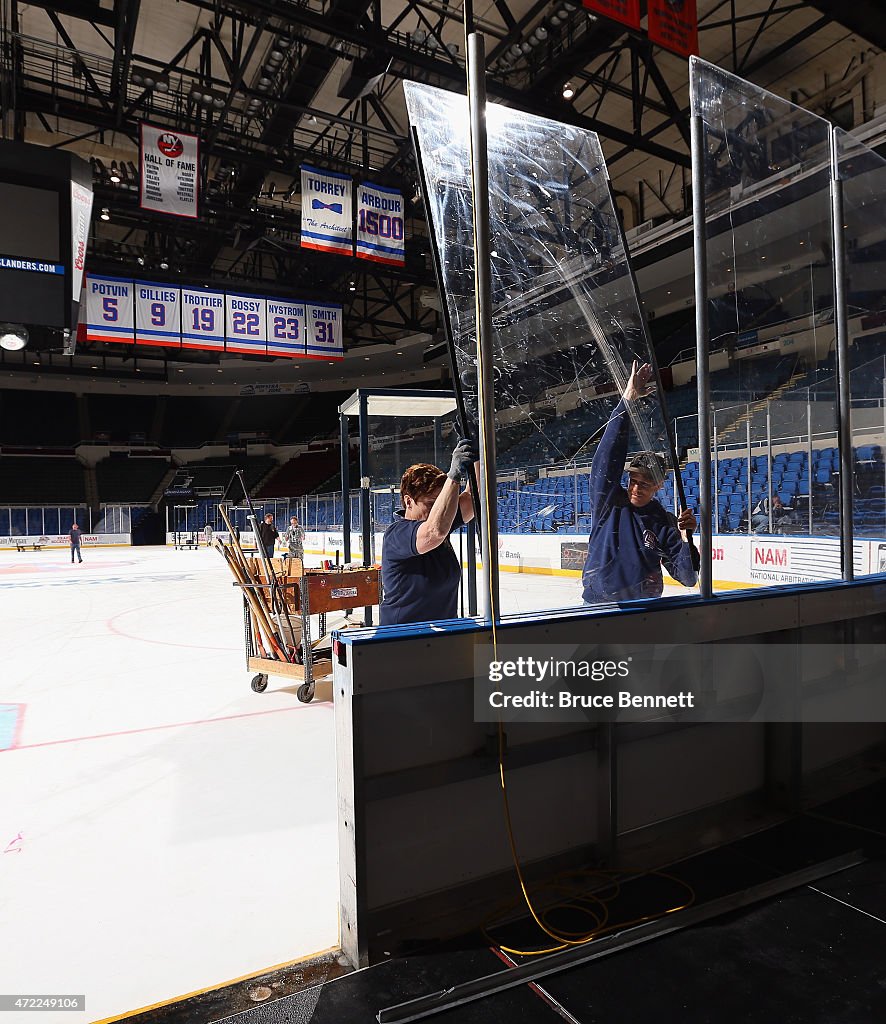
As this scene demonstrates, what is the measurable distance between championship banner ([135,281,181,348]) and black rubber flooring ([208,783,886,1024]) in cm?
1110

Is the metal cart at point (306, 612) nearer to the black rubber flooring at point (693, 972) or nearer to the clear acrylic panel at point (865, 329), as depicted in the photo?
the black rubber flooring at point (693, 972)

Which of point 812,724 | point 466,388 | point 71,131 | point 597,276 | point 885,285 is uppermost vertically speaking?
point 71,131

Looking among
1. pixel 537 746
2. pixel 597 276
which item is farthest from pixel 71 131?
pixel 537 746

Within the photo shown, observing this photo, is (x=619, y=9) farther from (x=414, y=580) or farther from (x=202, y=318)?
(x=202, y=318)

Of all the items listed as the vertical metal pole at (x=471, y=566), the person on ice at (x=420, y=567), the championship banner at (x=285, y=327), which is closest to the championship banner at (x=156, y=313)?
the championship banner at (x=285, y=327)

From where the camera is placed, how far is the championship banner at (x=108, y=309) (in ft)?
34.9

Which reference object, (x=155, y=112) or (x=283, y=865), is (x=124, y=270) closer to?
(x=155, y=112)

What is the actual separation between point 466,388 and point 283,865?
161 centimetres

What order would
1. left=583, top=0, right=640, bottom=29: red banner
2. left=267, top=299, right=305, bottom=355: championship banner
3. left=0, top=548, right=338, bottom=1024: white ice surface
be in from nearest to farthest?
left=0, top=548, right=338, bottom=1024: white ice surface → left=583, top=0, right=640, bottom=29: red banner → left=267, top=299, right=305, bottom=355: championship banner

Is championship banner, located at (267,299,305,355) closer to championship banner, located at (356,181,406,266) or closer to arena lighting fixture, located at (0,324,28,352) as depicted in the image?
championship banner, located at (356,181,406,266)

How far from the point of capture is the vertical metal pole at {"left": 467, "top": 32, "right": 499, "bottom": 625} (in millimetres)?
1781

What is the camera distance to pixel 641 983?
1501 millimetres
